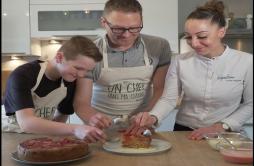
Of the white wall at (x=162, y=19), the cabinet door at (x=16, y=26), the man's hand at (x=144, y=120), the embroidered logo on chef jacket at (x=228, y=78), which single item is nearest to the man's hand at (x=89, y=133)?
the man's hand at (x=144, y=120)

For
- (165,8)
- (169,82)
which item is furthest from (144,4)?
(169,82)

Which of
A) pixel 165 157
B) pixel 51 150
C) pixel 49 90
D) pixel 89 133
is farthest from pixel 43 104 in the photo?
pixel 165 157

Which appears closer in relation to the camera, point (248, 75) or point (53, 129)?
point (53, 129)

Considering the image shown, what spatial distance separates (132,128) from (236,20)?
2.22m

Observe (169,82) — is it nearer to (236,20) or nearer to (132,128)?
(132,128)

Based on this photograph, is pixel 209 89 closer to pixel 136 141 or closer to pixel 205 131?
pixel 205 131

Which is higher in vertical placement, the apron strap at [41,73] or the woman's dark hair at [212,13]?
the woman's dark hair at [212,13]

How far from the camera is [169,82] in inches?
56.7

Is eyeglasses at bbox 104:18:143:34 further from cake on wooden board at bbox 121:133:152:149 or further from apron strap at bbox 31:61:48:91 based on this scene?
cake on wooden board at bbox 121:133:152:149

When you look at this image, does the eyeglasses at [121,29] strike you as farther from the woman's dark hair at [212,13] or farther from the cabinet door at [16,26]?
the cabinet door at [16,26]

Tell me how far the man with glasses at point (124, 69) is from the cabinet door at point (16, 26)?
1.98 metres

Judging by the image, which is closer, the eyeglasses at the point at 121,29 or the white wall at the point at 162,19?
the eyeglasses at the point at 121,29

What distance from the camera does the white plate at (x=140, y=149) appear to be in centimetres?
105

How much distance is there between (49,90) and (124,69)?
33 centimetres
